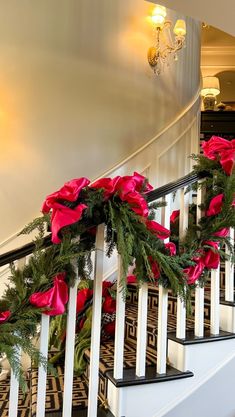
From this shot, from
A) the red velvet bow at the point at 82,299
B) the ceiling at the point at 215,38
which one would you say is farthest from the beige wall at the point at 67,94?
the ceiling at the point at 215,38

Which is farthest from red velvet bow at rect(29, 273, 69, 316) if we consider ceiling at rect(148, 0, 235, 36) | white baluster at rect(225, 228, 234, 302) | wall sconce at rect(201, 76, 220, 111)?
wall sconce at rect(201, 76, 220, 111)

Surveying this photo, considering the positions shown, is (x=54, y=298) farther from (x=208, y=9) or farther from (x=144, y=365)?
(x=208, y=9)

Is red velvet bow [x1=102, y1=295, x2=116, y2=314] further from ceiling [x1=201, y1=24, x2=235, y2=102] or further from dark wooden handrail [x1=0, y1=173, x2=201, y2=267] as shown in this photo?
ceiling [x1=201, y1=24, x2=235, y2=102]

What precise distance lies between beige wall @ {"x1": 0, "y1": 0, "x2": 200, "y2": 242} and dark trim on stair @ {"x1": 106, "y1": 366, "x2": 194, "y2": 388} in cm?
148

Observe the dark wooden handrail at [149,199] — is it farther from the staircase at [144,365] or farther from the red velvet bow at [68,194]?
the red velvet bow at [68,194]

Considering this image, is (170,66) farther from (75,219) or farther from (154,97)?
(75,219)

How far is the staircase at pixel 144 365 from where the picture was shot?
1660mm

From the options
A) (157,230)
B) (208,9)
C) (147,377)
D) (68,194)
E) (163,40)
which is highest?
(163,40)

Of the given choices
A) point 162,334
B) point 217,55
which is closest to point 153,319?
point 162,334

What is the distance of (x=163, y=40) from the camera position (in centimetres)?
399

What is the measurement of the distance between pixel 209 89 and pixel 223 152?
4.73 meters

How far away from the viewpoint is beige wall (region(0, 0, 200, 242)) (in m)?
2.88

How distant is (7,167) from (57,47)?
1.11 m

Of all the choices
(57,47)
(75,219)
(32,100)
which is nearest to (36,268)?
(75,219)
